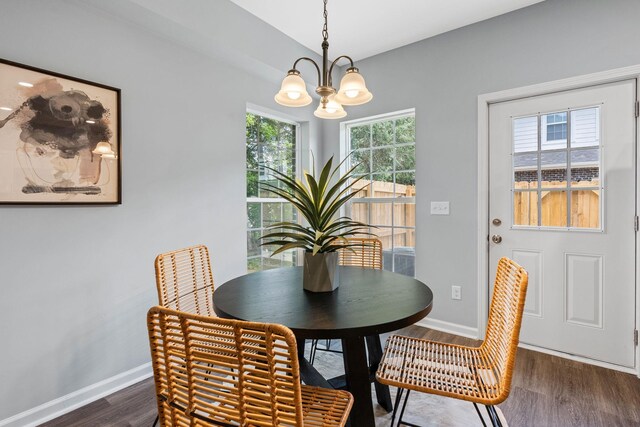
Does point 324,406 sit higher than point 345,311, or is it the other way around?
point 345,311

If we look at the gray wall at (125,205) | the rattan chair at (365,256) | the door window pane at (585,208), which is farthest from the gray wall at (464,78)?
the gray wall at (125,205)

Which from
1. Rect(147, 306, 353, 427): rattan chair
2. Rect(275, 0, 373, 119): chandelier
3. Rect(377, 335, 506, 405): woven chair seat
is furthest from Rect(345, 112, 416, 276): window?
Rect(147, 306, 353, 427): rattan chair

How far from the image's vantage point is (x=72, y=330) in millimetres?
1899

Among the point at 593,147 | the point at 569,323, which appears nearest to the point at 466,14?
the point at 593,147

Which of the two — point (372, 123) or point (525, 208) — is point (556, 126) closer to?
point (525, 208)

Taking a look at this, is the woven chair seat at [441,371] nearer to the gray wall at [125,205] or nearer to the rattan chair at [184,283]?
the rattan chair at [184,283]

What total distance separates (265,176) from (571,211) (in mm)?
2529

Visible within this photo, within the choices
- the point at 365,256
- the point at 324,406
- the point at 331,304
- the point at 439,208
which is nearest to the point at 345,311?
the point at 331,304

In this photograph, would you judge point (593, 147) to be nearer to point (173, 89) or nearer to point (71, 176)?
point (173, 89)

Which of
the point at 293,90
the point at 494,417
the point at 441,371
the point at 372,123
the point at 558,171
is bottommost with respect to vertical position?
the point at 494,417

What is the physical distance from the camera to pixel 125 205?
2.12 m

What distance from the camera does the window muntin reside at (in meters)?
2.34

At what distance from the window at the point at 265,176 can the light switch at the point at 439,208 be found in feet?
4.65

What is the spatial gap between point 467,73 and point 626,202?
1485mm
